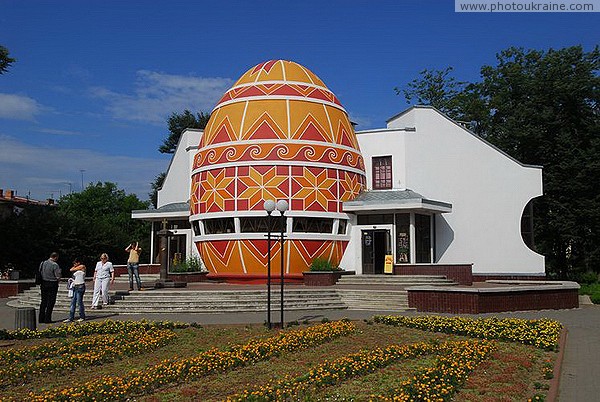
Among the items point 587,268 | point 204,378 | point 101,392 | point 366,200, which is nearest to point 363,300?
point 366,200

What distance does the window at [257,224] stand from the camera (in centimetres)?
2620

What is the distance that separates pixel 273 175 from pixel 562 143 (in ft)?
59.8

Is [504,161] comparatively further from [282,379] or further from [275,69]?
[282,379]

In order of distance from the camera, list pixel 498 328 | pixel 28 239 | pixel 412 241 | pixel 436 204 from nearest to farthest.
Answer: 1. pixel 498 328
2. pixel 412 241
3. pixel 436 204
4. pixel 28 239

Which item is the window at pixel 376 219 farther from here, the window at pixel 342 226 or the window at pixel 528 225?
the window at pixel 528 225

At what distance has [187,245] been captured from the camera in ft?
106

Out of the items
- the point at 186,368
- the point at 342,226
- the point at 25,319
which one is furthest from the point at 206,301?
the point at 342,226

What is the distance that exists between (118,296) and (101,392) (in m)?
12.4

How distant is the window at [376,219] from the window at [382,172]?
3.02 metres

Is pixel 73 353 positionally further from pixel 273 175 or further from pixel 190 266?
pixel 190 266

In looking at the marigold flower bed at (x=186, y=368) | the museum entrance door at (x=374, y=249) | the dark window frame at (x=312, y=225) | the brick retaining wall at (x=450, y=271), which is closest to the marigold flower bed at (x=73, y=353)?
the marigold flower bed at (x=186, y=368)

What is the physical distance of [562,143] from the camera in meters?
33.3

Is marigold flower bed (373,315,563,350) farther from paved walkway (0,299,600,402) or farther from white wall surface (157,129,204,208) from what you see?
white wall surface (157,129,204,208)

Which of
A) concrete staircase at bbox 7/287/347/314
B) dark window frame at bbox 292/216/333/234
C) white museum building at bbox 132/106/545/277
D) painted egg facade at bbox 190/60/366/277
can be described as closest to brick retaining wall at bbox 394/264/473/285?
white museum building at bbox 132/106/545/277
